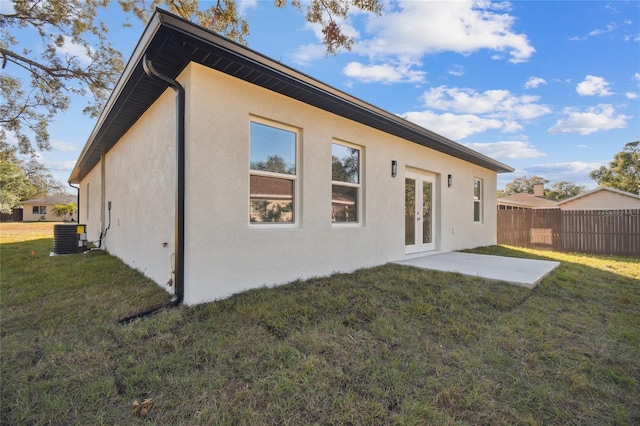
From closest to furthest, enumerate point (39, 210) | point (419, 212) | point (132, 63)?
1. point (132, 63)
2. point (419, 212)
3. point (39, 210)

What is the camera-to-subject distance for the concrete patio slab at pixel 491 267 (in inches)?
Result: 189

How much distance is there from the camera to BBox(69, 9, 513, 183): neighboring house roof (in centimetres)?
309

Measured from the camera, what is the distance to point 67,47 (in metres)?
9.54

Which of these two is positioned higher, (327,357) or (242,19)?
(242,19)

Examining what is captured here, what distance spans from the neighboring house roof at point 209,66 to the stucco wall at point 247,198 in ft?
0.54

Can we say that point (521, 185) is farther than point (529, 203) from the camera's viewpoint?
Yes

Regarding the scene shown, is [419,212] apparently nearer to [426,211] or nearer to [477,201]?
[426,211]

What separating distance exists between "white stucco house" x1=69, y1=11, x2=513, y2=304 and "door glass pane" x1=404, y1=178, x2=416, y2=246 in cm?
5

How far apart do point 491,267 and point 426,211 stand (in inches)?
90.9

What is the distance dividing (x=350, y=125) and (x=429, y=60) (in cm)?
577

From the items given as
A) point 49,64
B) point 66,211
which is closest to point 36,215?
point 66,211

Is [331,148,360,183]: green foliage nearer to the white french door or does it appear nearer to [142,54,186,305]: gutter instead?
the white french door

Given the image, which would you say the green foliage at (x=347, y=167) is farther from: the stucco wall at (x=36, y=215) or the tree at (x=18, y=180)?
the stucco wall at (x=36, y=215)

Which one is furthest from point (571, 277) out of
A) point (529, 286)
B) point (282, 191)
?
point (282, 191)
